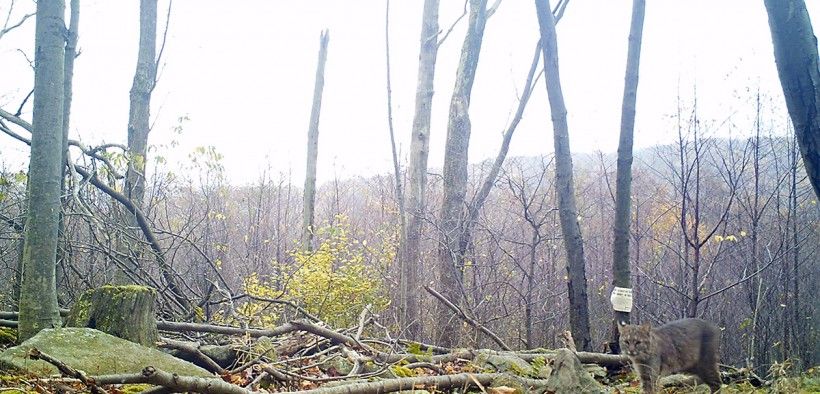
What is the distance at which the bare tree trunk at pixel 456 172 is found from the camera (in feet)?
36.4

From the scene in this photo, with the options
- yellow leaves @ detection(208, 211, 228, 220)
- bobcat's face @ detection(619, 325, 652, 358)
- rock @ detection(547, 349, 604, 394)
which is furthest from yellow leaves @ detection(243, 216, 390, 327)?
rock @ detection(547, 349, 604, 394)

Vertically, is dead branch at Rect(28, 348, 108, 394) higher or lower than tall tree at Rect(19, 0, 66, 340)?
lower

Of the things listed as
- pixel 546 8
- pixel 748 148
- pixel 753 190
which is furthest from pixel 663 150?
pixel 546 8

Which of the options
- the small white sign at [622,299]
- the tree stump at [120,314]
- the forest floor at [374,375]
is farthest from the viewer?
the small white sign at [622,299]

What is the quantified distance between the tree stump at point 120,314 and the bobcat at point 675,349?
13.0ft

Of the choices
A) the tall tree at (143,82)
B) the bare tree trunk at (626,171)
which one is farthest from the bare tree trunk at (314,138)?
the bare tree trunk at (626,171)

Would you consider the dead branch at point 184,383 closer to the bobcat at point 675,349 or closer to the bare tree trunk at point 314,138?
the bobcat at point 675,349

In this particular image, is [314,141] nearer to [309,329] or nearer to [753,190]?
[753,190]

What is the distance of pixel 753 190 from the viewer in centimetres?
1480

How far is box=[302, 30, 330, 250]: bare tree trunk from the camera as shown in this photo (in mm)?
18219

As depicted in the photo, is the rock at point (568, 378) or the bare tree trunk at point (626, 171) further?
the bare tree trunk at point (626, 171)

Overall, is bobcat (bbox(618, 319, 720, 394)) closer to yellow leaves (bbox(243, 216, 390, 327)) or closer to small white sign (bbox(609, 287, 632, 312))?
small white sign (bbox(609, 287, 632, 312))

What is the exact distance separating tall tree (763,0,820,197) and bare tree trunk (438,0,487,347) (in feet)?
23.5

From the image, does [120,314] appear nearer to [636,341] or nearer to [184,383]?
[184,383]
